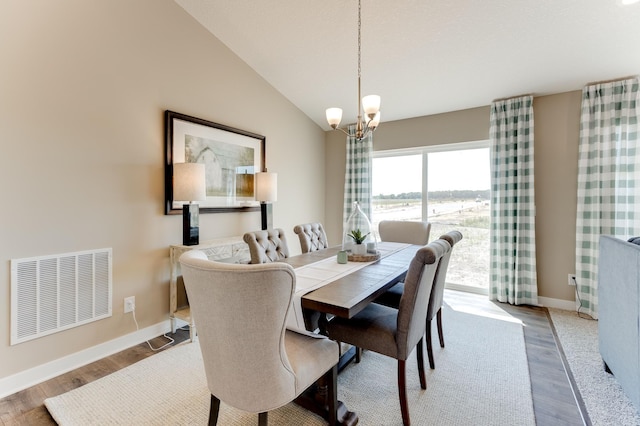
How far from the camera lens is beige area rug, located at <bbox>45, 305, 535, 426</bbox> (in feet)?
5.60

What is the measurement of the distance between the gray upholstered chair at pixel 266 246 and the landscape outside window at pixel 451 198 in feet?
7.28

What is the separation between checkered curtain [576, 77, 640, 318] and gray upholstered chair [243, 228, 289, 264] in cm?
315

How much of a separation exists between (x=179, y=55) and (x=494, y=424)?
3701 mm

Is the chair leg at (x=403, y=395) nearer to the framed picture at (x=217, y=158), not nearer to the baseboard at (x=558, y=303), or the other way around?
the framed picture at (x=217, y=158)

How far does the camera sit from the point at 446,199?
13.5 ft

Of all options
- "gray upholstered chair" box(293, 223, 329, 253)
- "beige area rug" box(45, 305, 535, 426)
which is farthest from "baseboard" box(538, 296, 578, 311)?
"gray upholstered chair" box(293, 223, 329, 253)

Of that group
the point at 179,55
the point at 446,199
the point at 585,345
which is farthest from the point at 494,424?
the point at 179,55

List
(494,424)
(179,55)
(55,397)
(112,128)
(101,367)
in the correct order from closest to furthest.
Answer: (494,424), (55,397), (101,367), (112,128), (179,55)

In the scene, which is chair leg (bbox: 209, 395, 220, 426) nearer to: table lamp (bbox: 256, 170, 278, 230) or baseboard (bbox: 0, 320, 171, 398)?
baseboard (bbox: 0, 320, 171, 398)

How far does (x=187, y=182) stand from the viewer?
8.55 ft

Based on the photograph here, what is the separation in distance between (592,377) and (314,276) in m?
2.10

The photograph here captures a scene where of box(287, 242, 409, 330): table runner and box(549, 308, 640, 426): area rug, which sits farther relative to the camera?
box(549, 308, 640, 426): area rug

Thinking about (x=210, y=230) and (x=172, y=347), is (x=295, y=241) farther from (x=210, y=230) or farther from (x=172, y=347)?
(x=172, y=347)

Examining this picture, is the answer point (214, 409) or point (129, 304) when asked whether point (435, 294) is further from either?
point (129, 304)
